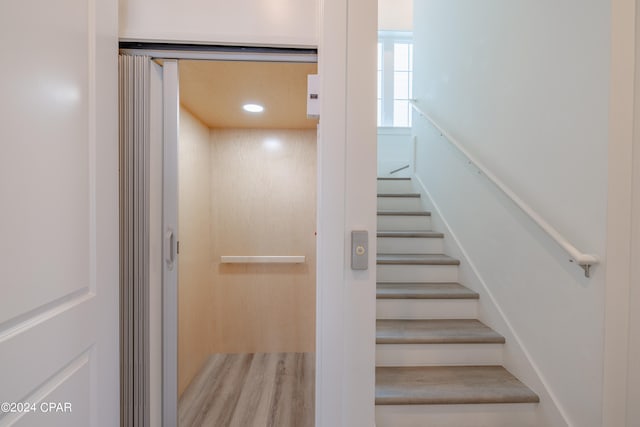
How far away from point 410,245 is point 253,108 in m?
1.68

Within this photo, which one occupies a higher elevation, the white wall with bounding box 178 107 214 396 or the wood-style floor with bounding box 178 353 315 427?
the white wall with bounding box 178 107 214 396

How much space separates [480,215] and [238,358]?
2.24 metres

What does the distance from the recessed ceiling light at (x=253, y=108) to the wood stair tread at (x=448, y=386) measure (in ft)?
6.15

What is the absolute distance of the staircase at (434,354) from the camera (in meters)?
1.47

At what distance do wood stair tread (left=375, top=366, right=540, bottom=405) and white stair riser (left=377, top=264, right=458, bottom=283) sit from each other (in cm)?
66

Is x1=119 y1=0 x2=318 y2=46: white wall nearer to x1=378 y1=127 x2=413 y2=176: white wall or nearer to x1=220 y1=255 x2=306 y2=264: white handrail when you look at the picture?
x1=220 y1=255 x2=306 y2=264: white handrail

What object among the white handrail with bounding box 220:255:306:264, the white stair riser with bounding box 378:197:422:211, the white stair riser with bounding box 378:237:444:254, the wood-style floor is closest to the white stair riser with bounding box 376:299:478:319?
the white stair riser with bounding box 378:237:444:254

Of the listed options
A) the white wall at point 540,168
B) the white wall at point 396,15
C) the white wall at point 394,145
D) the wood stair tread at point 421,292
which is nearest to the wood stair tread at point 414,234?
the white wall at point 540,168

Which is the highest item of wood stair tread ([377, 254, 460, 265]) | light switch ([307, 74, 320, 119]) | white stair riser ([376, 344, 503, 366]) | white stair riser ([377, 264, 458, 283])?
light switch ([307, 74, 320, 119])

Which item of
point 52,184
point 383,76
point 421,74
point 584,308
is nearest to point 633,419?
point 584,308

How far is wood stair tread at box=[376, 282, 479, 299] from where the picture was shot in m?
1.96

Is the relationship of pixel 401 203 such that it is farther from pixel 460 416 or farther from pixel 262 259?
pixel 460 416

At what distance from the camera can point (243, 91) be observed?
1774 mm

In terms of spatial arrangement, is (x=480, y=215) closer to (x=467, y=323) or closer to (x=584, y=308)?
(x=467, y=323)
